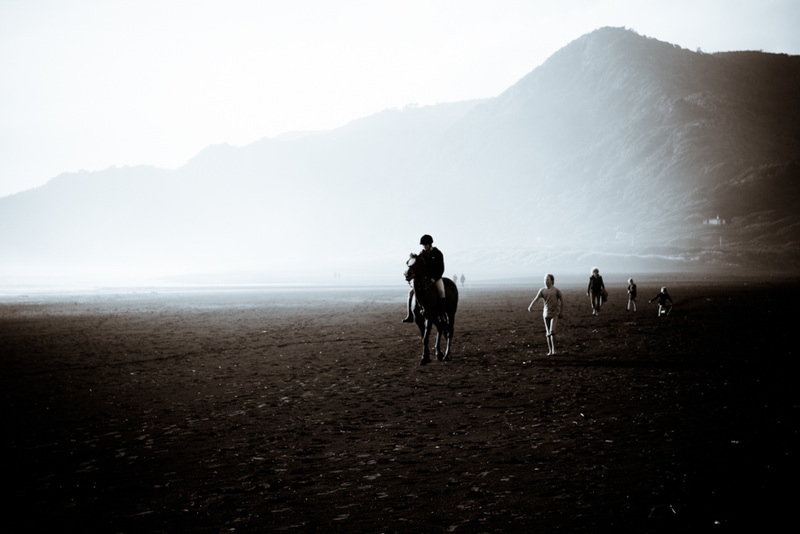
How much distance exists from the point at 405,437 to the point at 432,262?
25.6ft

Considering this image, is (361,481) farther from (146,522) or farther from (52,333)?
(52,333)

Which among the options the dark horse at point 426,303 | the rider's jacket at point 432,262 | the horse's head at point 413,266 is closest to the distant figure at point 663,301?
the dark horse at point 426,303

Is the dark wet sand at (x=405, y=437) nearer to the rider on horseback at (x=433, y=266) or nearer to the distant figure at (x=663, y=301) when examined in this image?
the rider on horseback at (x=433, y=266)

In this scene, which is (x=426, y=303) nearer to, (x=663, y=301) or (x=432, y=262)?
(x=432, y=262)

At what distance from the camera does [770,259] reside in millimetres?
124812

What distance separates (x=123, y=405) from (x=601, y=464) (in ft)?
28.2

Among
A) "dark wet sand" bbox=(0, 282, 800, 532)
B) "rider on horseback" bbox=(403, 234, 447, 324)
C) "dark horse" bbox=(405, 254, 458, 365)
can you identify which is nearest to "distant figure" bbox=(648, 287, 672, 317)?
"dark wet sand" bbox=(0, 282, 800, 532)

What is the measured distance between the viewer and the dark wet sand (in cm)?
629

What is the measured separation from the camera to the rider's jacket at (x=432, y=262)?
53.9 feet

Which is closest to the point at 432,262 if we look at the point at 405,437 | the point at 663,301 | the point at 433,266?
the point at 433,266

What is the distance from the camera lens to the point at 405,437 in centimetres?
921

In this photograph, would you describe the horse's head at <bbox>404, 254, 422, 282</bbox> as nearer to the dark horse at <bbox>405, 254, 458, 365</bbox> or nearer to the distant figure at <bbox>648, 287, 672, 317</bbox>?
the dark horse at <bbox>405, 254, 458, 365</bbox>

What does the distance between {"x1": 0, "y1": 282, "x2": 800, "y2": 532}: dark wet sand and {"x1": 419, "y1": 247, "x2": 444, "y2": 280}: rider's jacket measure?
7.60 feet

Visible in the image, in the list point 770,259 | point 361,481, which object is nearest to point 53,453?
point 361,481
